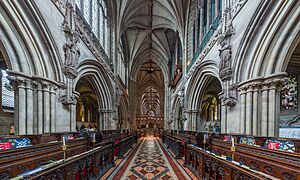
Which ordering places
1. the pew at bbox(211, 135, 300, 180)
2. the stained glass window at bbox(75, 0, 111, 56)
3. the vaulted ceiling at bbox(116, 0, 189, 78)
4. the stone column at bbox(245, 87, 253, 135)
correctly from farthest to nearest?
the vaulted ceiling at bbox(116, 0, 189, 78), the stained glass window at bbox(75, 0, 111, 56), the stone column at bbox(245, 87, 253, 135), the pew at bbox(211, 135, 300, 180)

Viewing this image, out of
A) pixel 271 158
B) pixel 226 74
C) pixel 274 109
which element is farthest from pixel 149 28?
pixel 271 158

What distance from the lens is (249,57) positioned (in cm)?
486

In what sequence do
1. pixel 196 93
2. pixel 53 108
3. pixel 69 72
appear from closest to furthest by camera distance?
pixel 53 108 → pixel 69 72 → pixel 196 93

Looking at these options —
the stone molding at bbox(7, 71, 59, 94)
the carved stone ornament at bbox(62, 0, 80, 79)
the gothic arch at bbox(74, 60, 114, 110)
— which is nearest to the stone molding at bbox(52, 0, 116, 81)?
the carved stone ornament at bbox(62, 0, 80, 79)

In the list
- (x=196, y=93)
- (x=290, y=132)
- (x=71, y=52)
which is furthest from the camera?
(x=196, y=93)

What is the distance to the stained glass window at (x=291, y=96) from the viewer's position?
7.89m

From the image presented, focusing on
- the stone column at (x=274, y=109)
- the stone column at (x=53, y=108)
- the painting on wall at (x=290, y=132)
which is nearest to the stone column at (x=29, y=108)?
the stone column at (x=53, y=108)

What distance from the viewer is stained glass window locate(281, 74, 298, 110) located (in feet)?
25.9

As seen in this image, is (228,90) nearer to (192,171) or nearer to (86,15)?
(192,171)

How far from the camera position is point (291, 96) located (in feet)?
26.4

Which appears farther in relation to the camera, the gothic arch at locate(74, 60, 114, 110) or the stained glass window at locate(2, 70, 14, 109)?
the stained glass window at locate(2, 70, 14, 109)

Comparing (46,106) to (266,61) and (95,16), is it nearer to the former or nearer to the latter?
(266,61)

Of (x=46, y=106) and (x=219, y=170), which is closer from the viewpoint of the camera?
(x=219, y=170)

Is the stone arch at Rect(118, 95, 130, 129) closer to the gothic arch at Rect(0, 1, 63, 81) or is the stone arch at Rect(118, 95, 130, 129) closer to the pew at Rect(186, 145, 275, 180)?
the gothic arch at Rect(0, 1, 63, 81)
